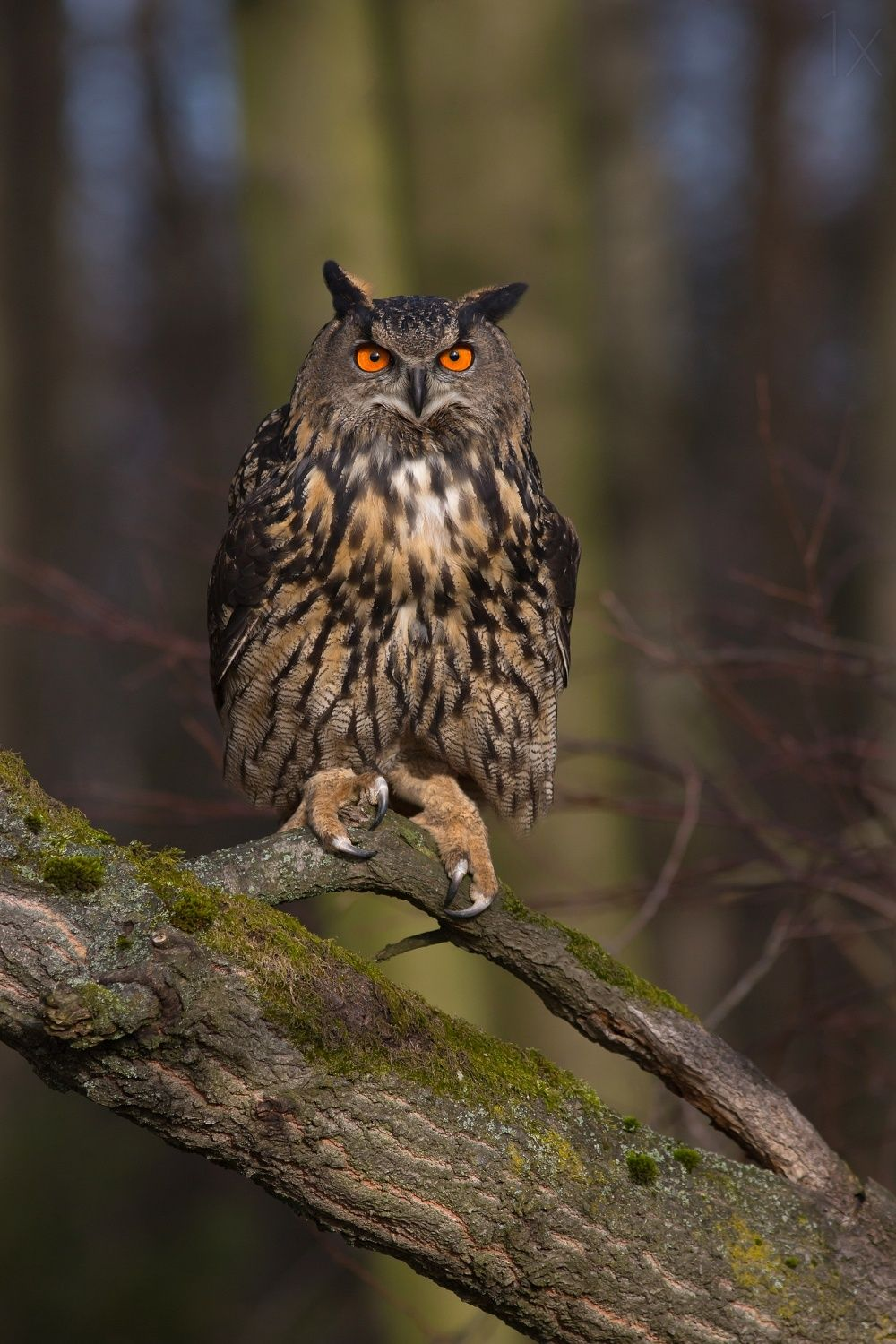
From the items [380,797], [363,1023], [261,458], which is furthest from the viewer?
[261,458]

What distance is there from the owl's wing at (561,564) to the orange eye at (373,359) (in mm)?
483

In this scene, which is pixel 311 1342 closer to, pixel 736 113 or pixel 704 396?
pixel 704 396

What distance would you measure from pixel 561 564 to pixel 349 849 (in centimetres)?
100

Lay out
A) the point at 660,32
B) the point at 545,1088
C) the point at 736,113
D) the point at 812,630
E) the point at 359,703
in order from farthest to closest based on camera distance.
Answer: the point at 736,113 → the point at 660,32 → the point at 812,630 → the point at 359,703 → the point at 545,1088

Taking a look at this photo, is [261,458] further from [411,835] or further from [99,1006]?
[99,1006]

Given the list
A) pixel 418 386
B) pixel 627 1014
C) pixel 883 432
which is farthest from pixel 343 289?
pixel 883 432

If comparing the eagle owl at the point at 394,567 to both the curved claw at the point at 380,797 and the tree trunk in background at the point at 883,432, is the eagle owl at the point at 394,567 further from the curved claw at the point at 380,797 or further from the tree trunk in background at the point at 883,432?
the tree trunk in background at the point at 883,432

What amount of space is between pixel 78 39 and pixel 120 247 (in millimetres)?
2769

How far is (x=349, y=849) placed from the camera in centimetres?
219

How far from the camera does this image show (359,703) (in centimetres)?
277

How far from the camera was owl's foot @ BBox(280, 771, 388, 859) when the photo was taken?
2205 mm

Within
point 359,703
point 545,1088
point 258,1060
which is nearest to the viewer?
point 258,1060

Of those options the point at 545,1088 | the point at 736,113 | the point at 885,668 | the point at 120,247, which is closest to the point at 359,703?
the point at 545,1088

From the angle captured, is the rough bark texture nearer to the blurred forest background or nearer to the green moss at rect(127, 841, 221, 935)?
the green moss at rect(127, 841, 221, 935)
